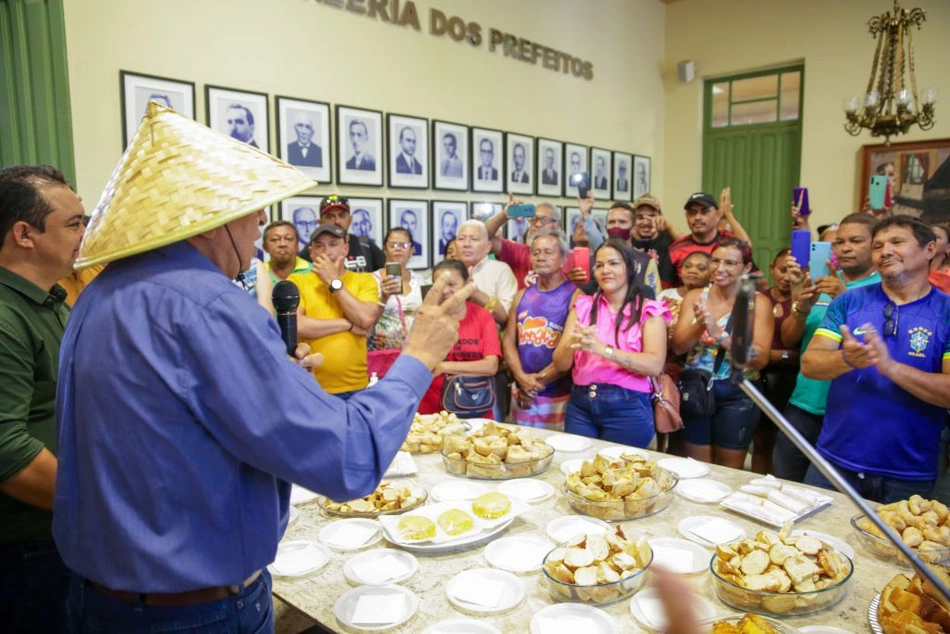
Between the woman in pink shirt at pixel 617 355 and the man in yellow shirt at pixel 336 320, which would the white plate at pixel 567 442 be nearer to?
the woman in pink shirt at pixel 617 355

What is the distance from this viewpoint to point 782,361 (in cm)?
322

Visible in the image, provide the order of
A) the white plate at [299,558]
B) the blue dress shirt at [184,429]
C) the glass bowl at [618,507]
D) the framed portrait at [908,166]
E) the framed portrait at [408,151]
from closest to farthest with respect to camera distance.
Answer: the blue dress shirt at [184,429] → the white plate at [299,558] → the glass bowl at [618,507] → the framed portrait at [408,151] → the framed portrait at [908,166]

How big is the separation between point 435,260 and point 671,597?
531 centimetres

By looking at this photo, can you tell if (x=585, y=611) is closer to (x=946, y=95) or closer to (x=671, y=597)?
(x=671, y=597)

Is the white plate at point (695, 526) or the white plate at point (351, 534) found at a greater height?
the white plate at point (695, 526)

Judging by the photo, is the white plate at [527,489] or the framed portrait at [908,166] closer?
the white plate at [527,489]

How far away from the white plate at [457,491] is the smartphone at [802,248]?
1968mm

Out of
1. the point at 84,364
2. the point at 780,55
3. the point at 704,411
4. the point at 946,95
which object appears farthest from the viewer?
the point at 780,55

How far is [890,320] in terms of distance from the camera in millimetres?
2242

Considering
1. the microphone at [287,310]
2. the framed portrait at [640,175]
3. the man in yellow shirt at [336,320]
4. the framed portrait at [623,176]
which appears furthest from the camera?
the framed portrait at [640,175]

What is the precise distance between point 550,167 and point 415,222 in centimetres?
195

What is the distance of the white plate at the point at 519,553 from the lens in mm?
1491

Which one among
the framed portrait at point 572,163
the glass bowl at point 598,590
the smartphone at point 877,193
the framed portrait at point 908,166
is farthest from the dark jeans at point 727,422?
the framed portrait at point 908,166

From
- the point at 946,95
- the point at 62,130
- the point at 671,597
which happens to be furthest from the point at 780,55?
the point at 671,597
